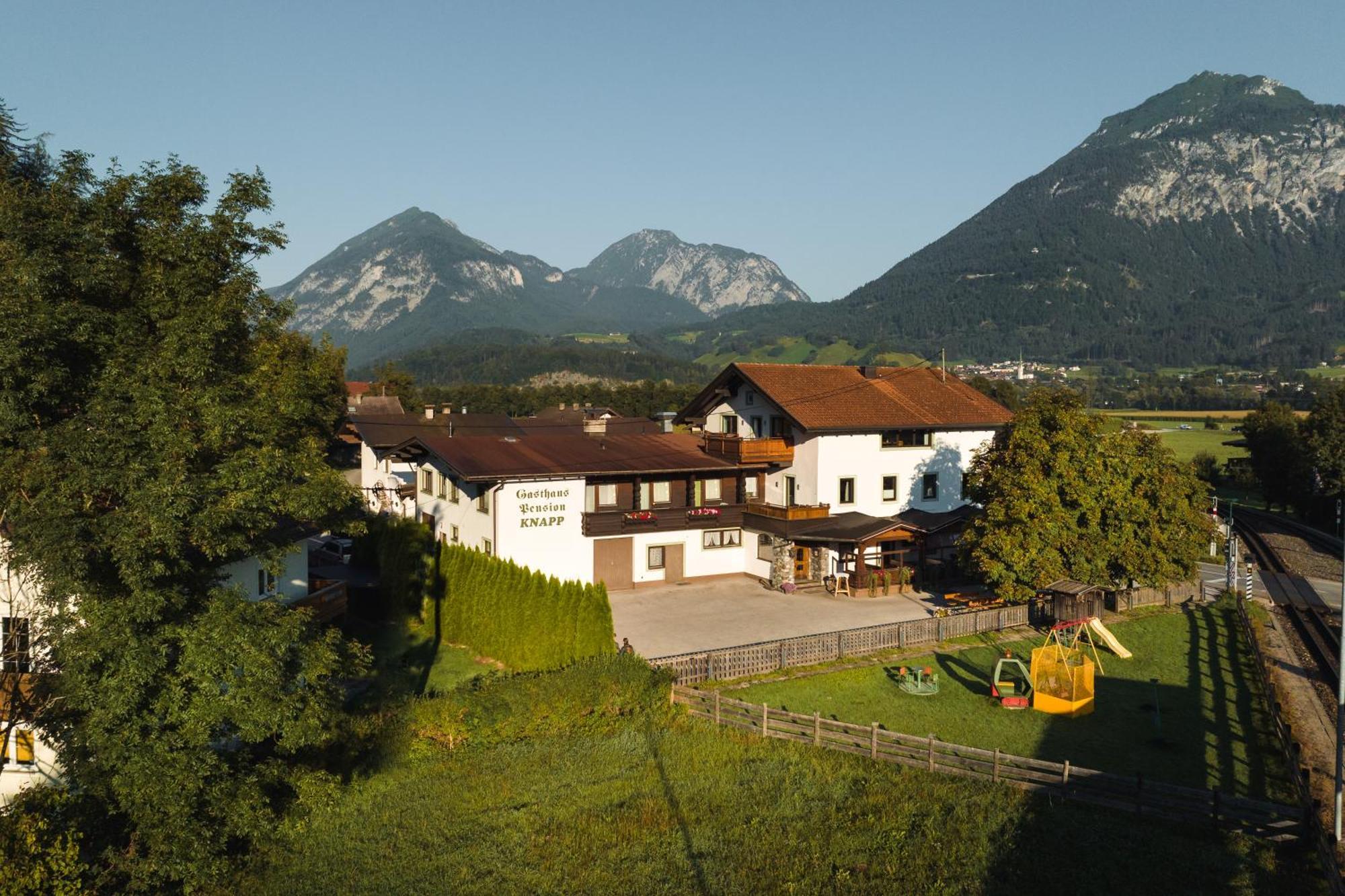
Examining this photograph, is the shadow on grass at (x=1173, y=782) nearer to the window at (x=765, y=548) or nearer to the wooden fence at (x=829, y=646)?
the wooden fence at (x=829, y=646)

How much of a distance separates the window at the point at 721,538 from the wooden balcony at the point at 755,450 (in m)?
3.03

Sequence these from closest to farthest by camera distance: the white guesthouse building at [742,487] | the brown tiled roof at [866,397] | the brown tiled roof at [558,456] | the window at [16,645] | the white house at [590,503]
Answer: the window at [16,645]
the brown tiled roof at [558,456]
the white house at [590,503]
the white guesthouse building at [742,487]
the brown tiled roof at [866,397]

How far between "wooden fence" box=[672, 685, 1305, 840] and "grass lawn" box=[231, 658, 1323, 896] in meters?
0.28

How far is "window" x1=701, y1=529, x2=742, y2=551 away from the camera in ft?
121

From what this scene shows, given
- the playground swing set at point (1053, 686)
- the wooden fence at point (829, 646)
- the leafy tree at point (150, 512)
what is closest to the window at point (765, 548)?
the wooden fence at point (829, 646)

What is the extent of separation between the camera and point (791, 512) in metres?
35.4

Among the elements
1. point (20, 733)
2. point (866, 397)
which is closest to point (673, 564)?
point (866, 397)

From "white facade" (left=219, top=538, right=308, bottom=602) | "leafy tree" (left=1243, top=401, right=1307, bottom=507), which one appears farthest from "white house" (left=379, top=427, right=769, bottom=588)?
"leafy tree" (left=1243, top=401, right=1307, bottom=507)

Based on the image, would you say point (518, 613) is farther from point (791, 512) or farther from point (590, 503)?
point (791, 512)

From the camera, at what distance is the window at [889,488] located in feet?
128

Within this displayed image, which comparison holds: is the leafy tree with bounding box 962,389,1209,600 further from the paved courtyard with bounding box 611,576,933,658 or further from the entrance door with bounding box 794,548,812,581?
the entrance door with bounding box 794,548,812,581

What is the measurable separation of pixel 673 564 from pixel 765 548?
3.93 m

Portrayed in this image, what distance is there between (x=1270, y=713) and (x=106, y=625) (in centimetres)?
2438

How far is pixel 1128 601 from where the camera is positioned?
110 ft
